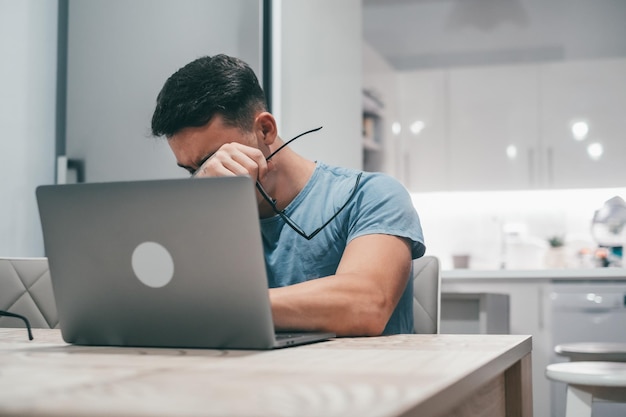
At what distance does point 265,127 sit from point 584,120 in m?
3.56

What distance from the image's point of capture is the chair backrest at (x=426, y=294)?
156cm

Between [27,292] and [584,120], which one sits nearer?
[27,292]

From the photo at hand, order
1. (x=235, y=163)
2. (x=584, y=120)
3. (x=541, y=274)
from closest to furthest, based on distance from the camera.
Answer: (x=235, y=163)
(x=541, y=274)
(x=584, y=120)

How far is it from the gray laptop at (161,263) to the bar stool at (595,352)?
1665mm

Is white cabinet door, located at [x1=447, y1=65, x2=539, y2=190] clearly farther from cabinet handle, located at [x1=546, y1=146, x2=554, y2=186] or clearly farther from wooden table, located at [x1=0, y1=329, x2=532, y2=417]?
wooden table, located at [x1=0, y1=329, x2=532, y2=417]

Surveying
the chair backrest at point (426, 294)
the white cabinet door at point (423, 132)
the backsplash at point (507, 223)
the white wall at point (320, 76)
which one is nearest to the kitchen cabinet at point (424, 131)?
the white cabinet door at point (423, 132)

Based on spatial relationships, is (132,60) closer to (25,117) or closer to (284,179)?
(25,117)

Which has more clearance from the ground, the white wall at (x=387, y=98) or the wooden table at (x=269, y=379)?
the white wall at (x=387, y=98)

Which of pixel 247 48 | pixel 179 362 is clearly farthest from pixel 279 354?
pixel 247 48

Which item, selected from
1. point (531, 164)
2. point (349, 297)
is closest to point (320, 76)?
point (531, 164)

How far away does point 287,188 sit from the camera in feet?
4.94

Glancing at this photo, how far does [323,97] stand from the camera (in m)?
3.15

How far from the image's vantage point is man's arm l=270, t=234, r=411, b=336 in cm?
102

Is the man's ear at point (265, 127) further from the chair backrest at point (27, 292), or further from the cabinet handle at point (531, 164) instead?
the cabinet handle at point (531, 164)
